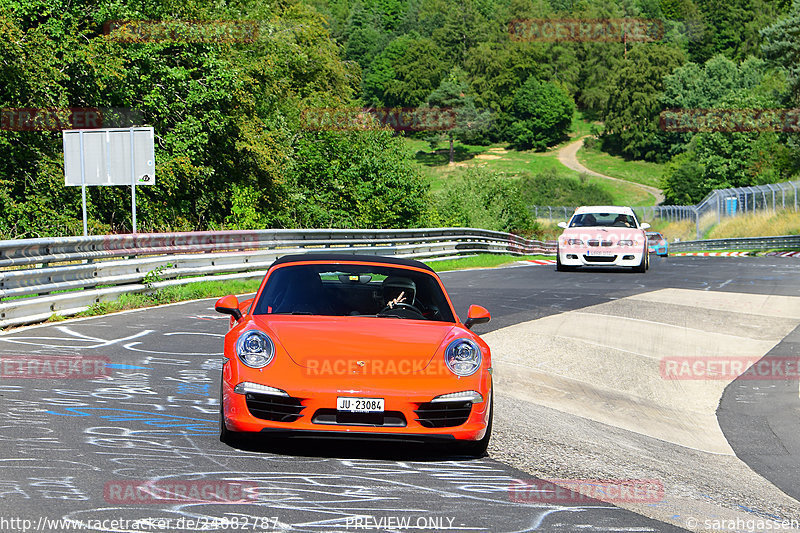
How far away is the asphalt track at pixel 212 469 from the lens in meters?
5.00

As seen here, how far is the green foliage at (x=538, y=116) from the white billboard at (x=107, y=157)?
13810cm

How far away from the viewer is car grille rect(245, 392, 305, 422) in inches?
246

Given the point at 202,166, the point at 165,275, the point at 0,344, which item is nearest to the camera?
the point at 0,344

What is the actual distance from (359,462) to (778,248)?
49704 mm

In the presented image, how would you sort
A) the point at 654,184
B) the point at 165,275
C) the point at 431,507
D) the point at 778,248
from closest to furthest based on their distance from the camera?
1. the point at 431,507
2. the point at 165,275
3. the point at 778,248
4. the point at 654,184

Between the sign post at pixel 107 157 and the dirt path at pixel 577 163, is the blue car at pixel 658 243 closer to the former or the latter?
the sign post at pixel 107 157

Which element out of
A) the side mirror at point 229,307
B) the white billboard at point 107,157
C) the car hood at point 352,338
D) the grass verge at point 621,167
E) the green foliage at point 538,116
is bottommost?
the car hood at point 352,338

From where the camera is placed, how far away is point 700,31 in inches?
7579

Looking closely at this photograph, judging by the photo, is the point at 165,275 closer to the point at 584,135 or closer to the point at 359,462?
the point at 359,462

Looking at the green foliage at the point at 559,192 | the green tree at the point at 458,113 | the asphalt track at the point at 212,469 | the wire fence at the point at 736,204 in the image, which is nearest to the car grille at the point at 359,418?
the asphalt track at the point at 212,469

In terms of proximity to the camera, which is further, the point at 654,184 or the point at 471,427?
the point at 654,184

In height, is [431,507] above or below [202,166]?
below

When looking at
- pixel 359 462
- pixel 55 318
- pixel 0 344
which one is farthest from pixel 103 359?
pixel 359 462

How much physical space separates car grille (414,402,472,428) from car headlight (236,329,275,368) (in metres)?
0.99
